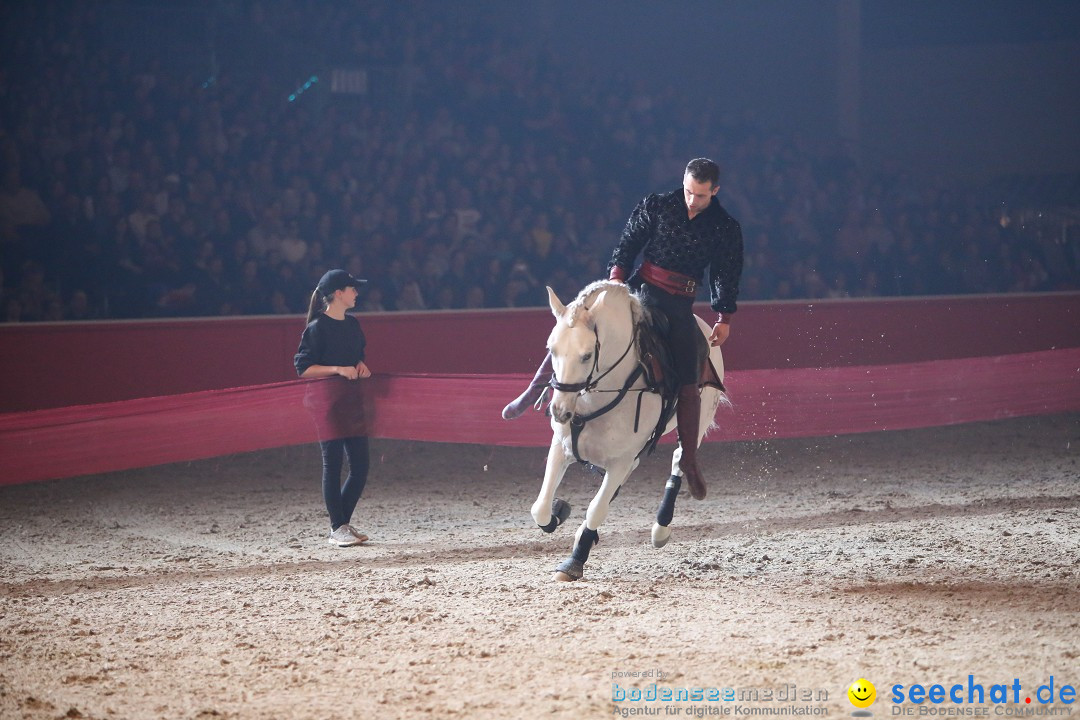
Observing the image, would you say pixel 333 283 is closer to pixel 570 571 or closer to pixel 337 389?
pixel 337 389

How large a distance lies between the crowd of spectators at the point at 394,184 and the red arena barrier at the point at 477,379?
3.61ft

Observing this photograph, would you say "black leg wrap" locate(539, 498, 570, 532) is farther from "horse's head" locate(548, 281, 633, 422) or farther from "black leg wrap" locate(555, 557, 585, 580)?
"horse's head" locate(548, 281, 633, 422)

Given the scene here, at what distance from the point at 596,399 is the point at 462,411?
13.0 feet

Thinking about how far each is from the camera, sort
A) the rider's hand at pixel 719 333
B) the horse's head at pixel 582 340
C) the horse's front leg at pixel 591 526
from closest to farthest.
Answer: the horse's head at pixel 582 340 < the horse's front leg at pixel 591 526 < the rider's hand at pixel 719 333

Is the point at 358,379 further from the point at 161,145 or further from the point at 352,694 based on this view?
the point at 161,145

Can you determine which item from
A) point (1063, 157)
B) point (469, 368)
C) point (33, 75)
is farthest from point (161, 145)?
point (1063, 157)

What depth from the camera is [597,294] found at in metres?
5.34

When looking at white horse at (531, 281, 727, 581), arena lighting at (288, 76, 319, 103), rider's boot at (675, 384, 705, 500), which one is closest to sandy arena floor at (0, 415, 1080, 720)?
white horse at (531, 281, 727, 581)

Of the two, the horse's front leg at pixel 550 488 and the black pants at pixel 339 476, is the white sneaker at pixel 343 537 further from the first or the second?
the horse's front leg at pixel 550 488

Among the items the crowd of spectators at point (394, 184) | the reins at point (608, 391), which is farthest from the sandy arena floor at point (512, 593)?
the crowd of spectators at point (394, 184)

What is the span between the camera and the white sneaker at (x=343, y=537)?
6727 mm

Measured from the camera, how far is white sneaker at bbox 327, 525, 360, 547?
6.73 m

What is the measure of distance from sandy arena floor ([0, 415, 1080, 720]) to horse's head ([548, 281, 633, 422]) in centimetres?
107

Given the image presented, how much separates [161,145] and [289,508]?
5.70m
